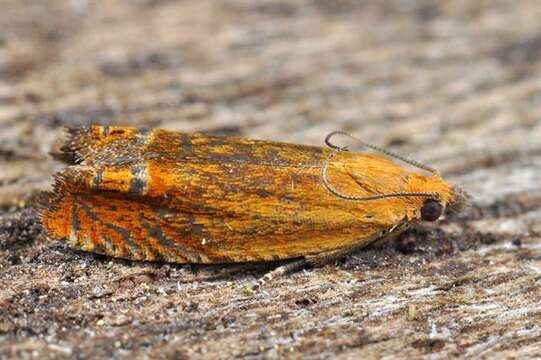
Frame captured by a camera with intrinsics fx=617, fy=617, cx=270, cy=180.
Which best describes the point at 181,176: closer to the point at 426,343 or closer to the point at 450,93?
the point at 426,343

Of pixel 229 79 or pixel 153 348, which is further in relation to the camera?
pixel 229 79

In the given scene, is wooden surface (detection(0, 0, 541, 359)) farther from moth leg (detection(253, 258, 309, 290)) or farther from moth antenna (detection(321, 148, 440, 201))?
moth antenna (detection(321, 148, 440, 201))

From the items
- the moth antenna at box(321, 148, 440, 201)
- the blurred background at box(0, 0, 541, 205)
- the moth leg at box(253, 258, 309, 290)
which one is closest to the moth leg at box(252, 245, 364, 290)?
the moth leg at box(253, 258, 309, 290)

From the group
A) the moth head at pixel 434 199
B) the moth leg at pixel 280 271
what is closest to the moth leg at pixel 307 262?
the moth leg at pixel 280 271

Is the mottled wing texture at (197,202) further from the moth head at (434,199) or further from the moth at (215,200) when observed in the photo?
the moth head at (434,199)

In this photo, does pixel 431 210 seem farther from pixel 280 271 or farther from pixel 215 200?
pixel 215 200

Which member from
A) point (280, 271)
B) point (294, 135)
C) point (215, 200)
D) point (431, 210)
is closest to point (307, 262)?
point (280, 271)

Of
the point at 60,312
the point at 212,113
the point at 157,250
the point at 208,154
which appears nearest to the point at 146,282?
the point at 157,250
